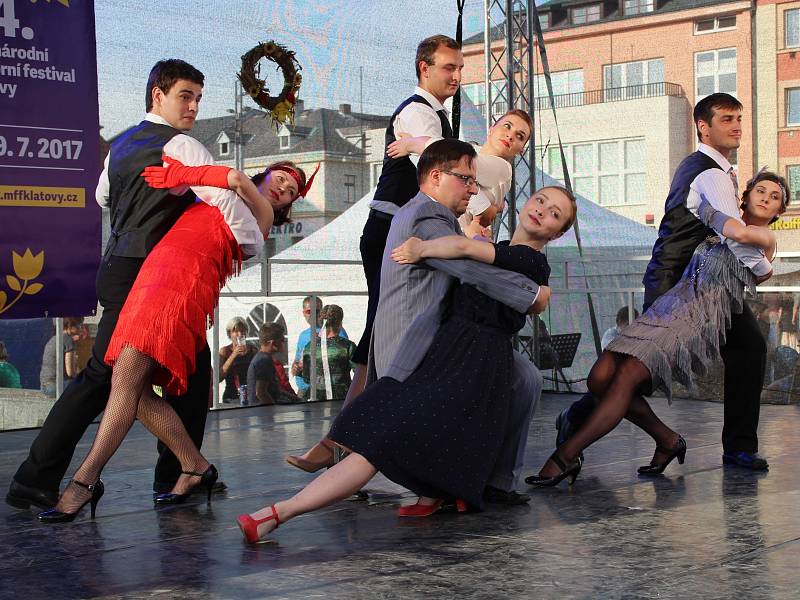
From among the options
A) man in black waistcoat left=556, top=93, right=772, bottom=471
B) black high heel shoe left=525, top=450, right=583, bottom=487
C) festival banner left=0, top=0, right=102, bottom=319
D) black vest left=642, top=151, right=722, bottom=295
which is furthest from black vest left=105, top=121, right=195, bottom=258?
festival banner left=0, top=0, right=102, bottom=319

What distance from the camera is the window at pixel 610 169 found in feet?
64.1

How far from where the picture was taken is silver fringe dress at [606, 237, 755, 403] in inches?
165

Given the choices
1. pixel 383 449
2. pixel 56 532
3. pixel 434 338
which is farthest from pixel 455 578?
pixel 56 532

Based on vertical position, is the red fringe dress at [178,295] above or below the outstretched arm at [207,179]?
below

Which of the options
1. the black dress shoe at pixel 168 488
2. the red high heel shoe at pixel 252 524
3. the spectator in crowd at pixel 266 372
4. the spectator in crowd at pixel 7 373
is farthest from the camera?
the spectator in crowd at pixel 266 372

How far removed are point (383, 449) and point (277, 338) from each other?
179 inches

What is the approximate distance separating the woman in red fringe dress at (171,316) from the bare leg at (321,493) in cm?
63

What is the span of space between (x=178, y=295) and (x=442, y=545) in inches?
41.7

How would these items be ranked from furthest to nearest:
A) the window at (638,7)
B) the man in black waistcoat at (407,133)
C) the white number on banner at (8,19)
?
1. the window at (638,7)
2. the white number on banner at (8,19)
3. the man in black waistcoat at (407,133)

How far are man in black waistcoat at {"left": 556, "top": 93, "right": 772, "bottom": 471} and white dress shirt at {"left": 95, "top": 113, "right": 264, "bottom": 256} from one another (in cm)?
133

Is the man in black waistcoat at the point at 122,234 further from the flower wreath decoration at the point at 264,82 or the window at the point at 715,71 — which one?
the window at the point at 715,71

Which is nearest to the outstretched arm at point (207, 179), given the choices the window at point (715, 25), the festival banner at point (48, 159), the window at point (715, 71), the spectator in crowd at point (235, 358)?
the festival banner at point (48, 159)

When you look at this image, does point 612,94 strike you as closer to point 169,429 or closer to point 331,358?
point 331,358

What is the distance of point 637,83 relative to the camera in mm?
22656
